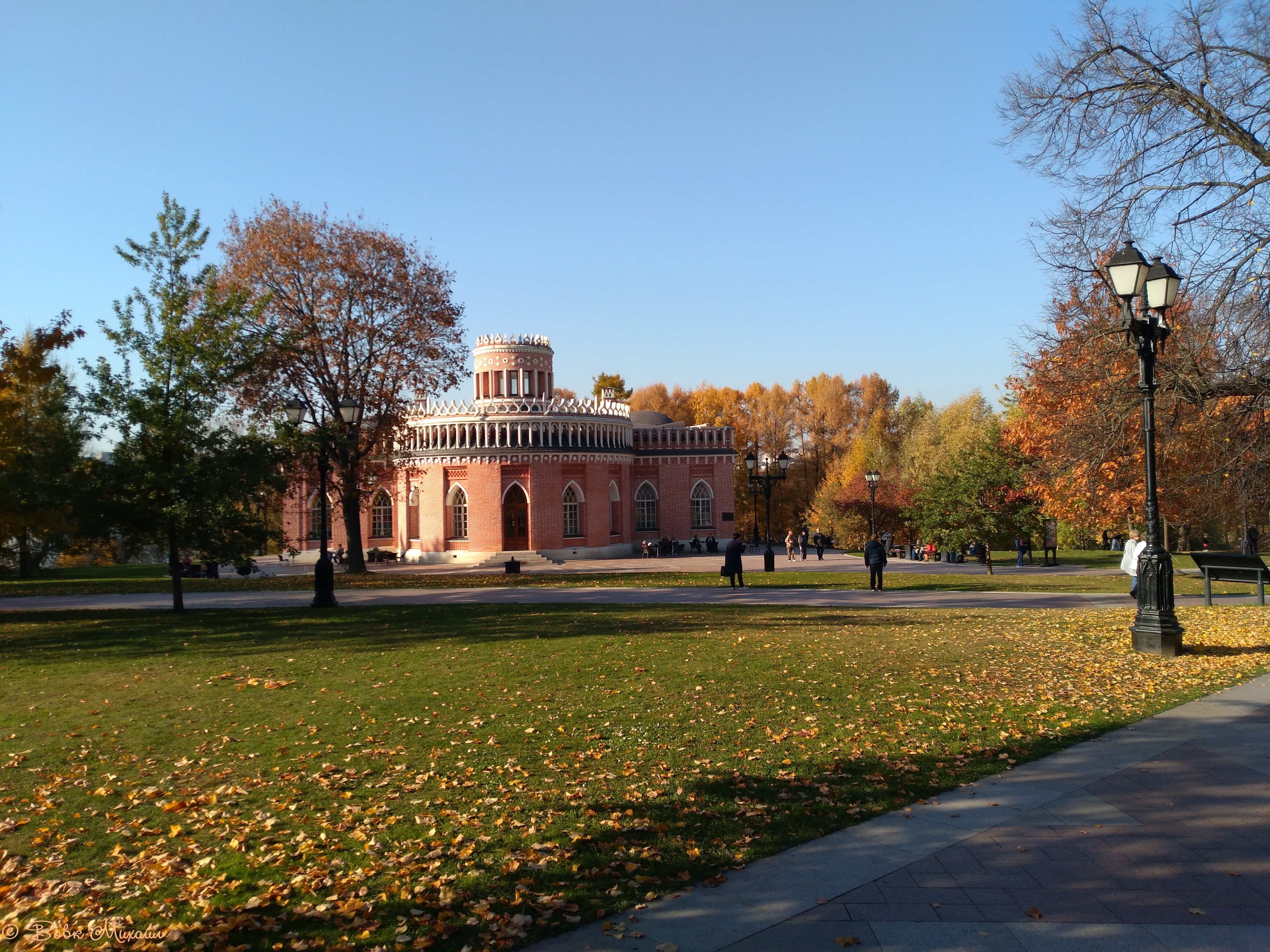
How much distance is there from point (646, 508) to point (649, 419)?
793 centimetres

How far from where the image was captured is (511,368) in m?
52.8

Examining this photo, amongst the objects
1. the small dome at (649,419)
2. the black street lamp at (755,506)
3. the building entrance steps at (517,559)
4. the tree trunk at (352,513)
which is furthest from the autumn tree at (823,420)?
the tree trunk at (352,513)

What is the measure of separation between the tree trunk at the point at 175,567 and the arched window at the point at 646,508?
36665 millimetres

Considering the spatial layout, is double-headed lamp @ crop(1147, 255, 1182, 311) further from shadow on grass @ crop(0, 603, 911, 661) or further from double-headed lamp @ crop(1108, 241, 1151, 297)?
shadow on grass @ crop(0, 603, 911, 661)

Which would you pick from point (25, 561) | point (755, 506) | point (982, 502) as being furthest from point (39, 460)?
point (755, 506)

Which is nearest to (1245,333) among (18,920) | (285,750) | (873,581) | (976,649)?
(976,649)

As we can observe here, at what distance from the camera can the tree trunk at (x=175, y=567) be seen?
19469mm

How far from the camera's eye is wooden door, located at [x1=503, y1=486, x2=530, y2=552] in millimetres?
48750

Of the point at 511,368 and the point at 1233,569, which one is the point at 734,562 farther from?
the point at 511,368

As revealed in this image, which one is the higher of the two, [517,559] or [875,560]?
[875,560]

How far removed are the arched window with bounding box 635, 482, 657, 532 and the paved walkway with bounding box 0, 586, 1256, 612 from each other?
28253 millimetres

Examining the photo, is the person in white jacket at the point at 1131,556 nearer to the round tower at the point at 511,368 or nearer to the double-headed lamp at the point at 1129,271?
the double-headed lamp at the point at 1129,271

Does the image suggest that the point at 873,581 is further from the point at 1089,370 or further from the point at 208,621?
the point at 208,621

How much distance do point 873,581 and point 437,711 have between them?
18041 millimetres
